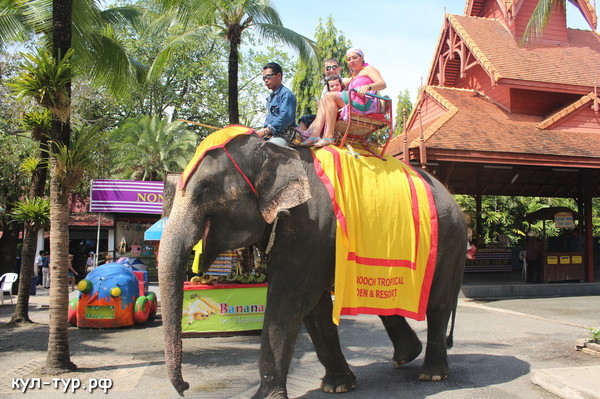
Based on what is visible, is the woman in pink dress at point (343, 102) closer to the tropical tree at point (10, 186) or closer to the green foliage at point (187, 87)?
the tropical tree at point (10, 186)

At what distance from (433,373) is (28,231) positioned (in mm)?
7588

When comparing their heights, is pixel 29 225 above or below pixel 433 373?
above

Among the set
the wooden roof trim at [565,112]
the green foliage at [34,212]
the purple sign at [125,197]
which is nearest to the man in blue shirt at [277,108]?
the green foliage at [34,212]

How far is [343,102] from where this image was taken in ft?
16.6

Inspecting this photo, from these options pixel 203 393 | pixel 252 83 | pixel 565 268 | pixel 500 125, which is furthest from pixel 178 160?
pixel 203 393

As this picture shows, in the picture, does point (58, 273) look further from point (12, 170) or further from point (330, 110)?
point (12, 170)

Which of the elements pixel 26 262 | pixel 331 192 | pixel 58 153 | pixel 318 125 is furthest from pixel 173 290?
pixel 26 262

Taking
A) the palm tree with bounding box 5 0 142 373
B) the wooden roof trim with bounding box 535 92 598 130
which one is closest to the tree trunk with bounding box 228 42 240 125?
the palm tree with bounding box 5 0 142 373

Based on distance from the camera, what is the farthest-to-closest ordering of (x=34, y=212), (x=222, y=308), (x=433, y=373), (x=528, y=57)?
(x=528, y=57) < (x=34, y=212) < (x=222, y=308) < (x=433, y=373)

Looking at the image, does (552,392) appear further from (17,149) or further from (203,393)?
(17,149)

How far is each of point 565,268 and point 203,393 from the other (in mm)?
13749

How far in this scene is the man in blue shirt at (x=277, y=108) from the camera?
481cm

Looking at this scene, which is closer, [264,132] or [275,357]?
[275,357]

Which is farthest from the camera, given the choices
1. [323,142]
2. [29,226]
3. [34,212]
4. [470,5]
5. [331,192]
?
[470,5]
